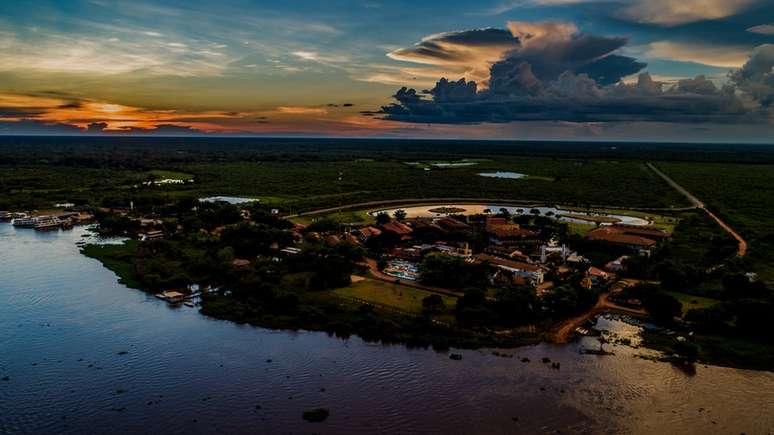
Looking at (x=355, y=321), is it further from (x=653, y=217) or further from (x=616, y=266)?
(x=653, y=217)

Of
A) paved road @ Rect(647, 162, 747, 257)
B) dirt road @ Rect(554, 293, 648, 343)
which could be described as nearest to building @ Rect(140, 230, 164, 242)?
dirt road @ Rect(554, 293, 648, 343)

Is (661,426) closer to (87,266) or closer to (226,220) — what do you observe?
(87,266)

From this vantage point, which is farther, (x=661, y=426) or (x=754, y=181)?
(x=754, y=181)

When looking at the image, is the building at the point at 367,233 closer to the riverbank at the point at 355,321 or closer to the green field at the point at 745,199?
the riverbank at the point at 355,321

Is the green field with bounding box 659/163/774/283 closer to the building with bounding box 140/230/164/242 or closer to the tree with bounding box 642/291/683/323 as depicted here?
the tree with bounding box 642/291/683/323

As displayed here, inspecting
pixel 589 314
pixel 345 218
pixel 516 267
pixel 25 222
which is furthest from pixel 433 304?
pixel 25 222

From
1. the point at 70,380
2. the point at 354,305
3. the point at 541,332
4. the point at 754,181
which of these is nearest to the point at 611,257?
the point at 541,332

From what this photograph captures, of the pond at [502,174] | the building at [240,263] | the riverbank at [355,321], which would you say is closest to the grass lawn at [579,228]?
the riverbank at [355,321]
